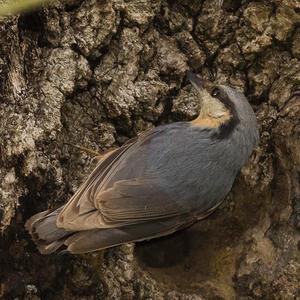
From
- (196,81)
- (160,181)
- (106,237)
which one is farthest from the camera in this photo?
(196,81)

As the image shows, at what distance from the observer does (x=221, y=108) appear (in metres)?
3.44

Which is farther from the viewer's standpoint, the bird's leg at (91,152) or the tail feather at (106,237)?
the bird's leg at (91,152)

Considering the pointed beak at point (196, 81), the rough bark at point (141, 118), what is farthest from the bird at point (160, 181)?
the rough bark at point (141, 118)

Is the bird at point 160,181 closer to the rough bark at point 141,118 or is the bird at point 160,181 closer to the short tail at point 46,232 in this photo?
the short tail at point 46,232

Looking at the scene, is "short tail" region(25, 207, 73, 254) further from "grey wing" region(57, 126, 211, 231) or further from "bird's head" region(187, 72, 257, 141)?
"bird's head" region(187, 72, 257, 141)

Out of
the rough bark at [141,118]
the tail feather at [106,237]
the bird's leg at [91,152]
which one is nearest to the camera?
the tail feather at [106,237]

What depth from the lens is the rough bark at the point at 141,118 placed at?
313cm

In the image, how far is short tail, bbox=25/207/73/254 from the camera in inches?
119

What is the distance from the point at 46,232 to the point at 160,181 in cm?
57

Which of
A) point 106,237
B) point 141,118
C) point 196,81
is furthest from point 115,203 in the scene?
point 196,81

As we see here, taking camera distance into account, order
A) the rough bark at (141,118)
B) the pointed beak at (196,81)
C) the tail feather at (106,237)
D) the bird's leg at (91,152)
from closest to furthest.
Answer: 1. the tail feather at (106,237)
2. the rough bark at (141,118)
3. the bird's leg at (91,152)
4. the pointed beak at (196,81)

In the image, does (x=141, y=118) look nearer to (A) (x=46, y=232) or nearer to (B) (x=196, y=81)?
(B) (x=196, y=81)

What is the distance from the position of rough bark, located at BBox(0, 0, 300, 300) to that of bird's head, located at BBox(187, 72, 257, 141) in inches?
4.9

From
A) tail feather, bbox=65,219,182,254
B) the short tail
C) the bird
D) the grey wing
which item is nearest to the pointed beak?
the bird
